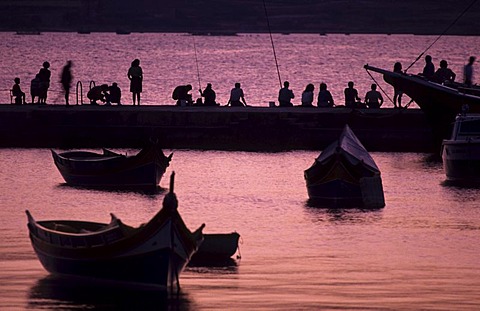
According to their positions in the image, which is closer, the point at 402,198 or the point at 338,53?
the point at 402,198

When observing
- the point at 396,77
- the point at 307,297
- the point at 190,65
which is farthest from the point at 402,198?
the point at 190,65

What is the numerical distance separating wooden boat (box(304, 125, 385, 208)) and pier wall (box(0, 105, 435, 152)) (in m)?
11.2

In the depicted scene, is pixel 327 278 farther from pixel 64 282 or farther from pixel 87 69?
pixel 87 69

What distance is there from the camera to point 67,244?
26.7 meters

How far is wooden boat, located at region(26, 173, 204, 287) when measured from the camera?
25.5 metres

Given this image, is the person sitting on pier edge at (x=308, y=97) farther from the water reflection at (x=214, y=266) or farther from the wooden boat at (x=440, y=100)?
the water reflection at (x=214, y=266)

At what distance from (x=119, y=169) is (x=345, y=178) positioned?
6485mm

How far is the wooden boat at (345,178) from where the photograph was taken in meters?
37.3

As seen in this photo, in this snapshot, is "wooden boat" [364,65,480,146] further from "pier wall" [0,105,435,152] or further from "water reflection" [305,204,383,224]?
"water reflection" [305,204,383,224]

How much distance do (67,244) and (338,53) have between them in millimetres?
166166

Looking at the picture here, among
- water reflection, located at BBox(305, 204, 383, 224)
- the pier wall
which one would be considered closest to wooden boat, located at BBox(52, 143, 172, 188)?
water reflection, located at BBox(305, 204, 383, 224)

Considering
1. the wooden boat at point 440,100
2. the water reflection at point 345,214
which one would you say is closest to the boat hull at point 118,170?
the water reflection at point 345,214

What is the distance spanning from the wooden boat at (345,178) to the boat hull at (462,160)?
4.21 meters

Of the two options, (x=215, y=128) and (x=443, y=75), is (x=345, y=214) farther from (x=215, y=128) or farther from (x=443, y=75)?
(x=443, y=75)
